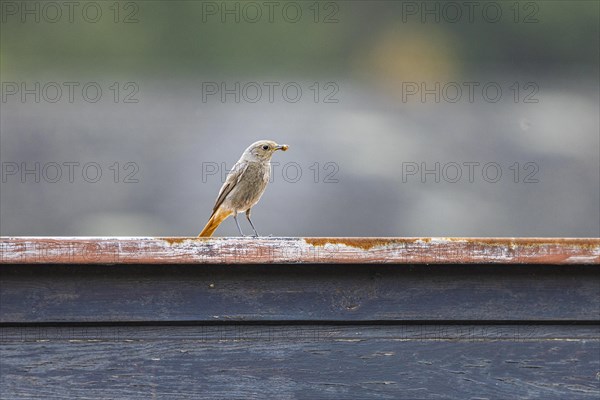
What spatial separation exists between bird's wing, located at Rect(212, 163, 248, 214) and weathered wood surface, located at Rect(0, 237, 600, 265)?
1562mm

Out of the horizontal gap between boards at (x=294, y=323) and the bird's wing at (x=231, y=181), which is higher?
the bird's wing at (x=231, y=181)

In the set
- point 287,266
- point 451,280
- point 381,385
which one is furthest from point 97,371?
point 451,280

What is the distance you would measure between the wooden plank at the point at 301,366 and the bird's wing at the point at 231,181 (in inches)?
60.4

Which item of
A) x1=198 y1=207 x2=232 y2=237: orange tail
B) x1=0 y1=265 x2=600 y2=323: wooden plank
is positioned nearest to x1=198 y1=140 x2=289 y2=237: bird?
x1=198 y1=207 x2=232 y2=237: orange tail

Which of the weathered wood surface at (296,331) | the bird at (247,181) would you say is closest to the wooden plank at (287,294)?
the weathered wood surface at (296,331)

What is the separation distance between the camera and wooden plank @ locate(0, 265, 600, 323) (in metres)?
1.41

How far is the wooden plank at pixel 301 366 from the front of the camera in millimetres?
1402

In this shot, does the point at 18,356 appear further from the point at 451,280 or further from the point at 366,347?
the point at 451,280

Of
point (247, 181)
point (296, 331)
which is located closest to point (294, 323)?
point (296, 331)

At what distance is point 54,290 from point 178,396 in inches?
9.5

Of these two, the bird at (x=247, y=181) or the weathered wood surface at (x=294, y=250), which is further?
the bird at (x=247, y=181)

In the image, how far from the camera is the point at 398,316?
1.43 meters

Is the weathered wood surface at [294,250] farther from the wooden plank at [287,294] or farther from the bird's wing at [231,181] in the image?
the bird's wing at [231,181]

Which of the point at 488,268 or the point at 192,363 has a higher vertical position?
the point at 488,268
